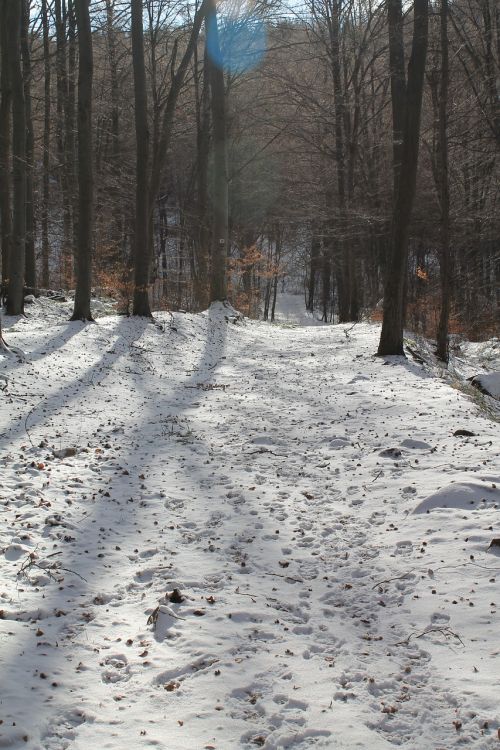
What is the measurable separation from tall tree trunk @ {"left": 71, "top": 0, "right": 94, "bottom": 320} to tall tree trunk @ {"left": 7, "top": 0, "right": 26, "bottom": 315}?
3.81 feet

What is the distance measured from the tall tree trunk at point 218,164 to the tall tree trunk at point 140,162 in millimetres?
2972

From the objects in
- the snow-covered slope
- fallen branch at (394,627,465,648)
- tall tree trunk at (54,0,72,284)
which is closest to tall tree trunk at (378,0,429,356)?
fallen branch at (394,627,465,648)

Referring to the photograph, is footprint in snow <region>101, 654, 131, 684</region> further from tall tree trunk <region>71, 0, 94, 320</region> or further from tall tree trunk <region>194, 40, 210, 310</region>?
tall tree trunk <region>194, 40, 210, 310</region>

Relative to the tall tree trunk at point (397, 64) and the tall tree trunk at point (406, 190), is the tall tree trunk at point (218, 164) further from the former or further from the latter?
the tall tree trunk at point (406, 190)

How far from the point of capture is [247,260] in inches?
884

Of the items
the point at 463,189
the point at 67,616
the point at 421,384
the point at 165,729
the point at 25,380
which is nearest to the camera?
the point at 165,729

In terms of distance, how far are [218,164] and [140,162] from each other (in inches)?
140

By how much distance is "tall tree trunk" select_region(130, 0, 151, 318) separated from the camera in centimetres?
1385

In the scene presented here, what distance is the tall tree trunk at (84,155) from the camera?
479 inches

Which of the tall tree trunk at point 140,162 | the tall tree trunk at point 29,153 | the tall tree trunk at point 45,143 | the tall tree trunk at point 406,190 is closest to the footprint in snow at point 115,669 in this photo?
the tall tree trunk at point 406,190

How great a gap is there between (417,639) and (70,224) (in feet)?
71.8

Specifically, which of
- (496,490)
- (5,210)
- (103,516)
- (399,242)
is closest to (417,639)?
(496,490)

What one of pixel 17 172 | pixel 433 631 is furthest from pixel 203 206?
pixel 433 631

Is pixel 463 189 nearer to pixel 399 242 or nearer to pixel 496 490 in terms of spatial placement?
pixel 399 242
